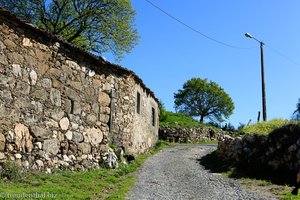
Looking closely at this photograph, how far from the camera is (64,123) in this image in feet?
33.3

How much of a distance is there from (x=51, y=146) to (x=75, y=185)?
1558 mm

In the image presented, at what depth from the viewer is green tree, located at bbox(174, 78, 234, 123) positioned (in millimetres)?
49812

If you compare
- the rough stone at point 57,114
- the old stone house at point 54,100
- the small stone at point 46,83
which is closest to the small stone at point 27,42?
the old stone house at point 54,100

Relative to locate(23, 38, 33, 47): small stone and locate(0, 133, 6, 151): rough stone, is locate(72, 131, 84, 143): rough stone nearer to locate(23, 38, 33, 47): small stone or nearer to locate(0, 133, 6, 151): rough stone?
locate(0, 133, 6, 151): rough stone

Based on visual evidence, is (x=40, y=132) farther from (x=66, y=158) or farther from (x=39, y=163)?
(x=66, y=158)

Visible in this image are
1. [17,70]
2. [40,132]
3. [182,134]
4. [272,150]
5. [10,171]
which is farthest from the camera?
[182,134]

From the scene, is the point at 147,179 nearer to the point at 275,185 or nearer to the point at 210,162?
the point at 275,185

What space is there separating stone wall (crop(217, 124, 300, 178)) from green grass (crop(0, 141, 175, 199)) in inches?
150

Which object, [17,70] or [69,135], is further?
[69,135]

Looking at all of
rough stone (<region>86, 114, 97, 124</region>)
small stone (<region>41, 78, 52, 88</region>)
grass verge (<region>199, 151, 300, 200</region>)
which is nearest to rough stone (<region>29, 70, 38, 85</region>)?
small stone (<region>41, 78, 52, 88</region>)

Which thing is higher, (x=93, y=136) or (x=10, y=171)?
(x=93, y=136)

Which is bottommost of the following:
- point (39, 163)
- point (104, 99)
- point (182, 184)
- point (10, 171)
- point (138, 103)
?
point (182, 184)

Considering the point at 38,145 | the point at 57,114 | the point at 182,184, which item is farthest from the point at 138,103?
the point at 38,145

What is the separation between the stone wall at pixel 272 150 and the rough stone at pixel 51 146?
5.84m
